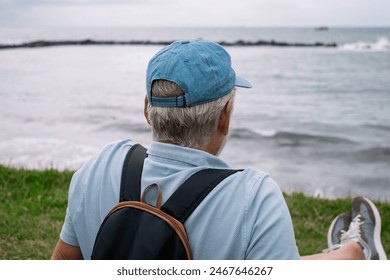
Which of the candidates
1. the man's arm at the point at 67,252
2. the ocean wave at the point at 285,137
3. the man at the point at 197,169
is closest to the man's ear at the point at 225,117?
the man at the point at 197,169

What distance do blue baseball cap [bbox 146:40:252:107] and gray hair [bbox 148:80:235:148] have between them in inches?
0.6

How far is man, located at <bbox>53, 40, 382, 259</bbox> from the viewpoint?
1546mm

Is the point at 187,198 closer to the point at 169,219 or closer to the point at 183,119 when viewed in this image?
the point at 169,219

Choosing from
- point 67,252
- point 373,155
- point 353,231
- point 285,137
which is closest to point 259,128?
point 285,137

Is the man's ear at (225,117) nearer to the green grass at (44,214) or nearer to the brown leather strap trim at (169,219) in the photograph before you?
the brown leather strap trim at (169,219)

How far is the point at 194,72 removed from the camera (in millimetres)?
1658

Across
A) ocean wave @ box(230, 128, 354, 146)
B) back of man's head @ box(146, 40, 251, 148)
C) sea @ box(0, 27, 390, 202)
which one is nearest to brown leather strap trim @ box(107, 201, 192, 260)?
back of man's head @ box(146, 40, 251, 148)

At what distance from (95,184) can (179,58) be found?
49 cm

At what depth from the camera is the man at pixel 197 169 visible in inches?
60.9

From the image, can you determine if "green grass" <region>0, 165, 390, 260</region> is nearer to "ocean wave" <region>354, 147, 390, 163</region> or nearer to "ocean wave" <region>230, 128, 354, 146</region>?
"ocean wave" <region>354, 147, 390, 163</region>

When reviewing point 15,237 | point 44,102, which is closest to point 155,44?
point 44,102

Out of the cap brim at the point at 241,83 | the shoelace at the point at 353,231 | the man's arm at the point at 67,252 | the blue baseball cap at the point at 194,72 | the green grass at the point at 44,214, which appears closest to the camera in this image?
the blue baseball cap at the point at 194,72
